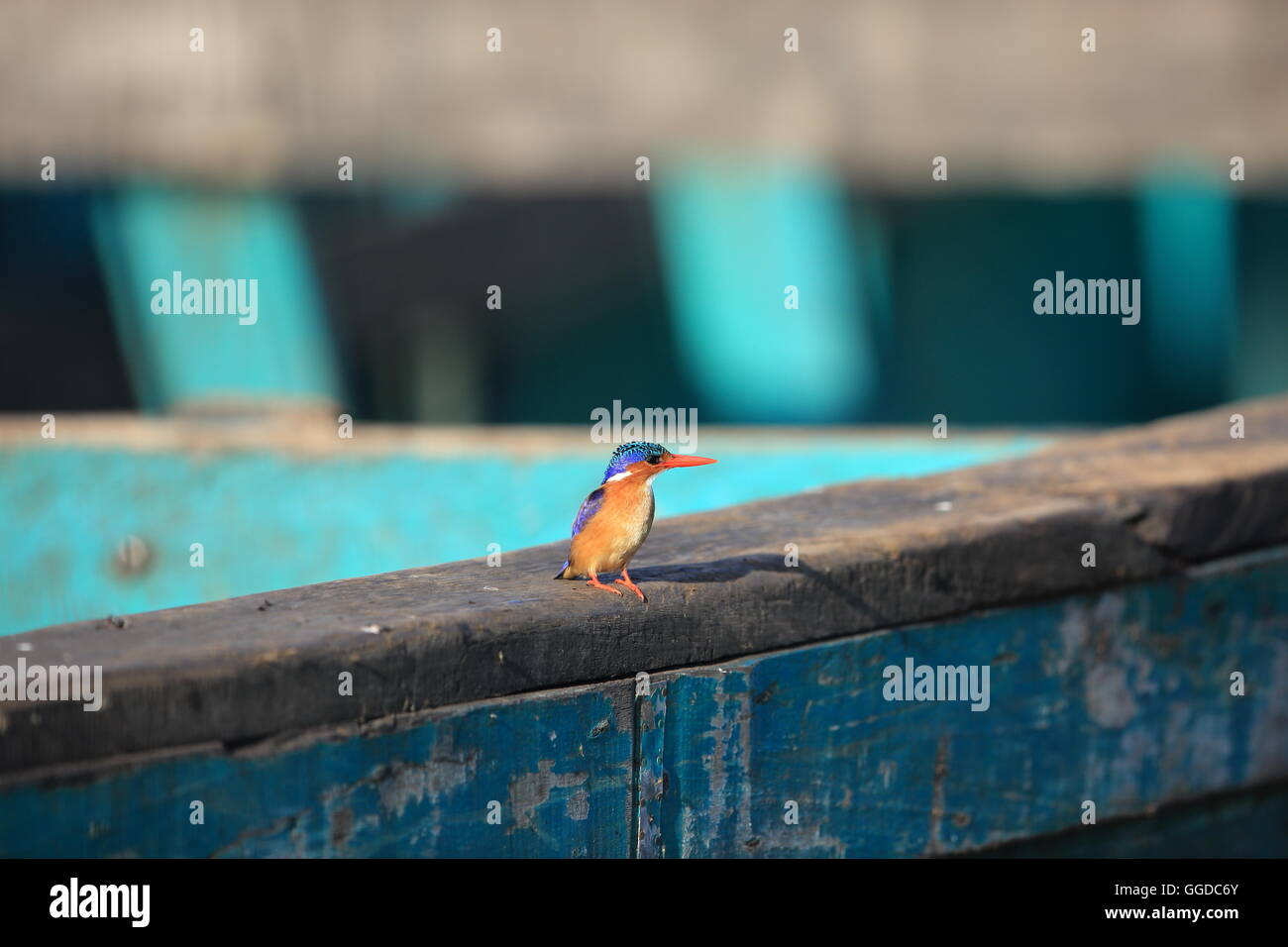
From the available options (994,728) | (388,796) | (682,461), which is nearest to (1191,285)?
(994,728)

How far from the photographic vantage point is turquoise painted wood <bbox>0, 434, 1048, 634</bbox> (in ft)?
15.7

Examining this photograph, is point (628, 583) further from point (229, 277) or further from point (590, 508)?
point (229, 277)

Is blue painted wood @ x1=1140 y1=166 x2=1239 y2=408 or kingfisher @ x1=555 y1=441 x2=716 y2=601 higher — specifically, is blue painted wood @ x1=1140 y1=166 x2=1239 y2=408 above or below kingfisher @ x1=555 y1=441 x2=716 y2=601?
above

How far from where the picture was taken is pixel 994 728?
2637mm

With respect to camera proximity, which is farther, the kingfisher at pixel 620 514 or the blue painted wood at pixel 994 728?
the blue painted wood at pixel 994 728

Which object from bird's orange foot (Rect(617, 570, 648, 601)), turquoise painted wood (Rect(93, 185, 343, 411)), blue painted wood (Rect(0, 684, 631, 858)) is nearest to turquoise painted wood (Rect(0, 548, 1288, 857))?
blue painted wood (Rect(0, 684, 631, 858))

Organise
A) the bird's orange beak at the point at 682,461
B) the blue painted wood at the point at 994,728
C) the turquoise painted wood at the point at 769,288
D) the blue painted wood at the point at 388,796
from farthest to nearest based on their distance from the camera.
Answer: the turquoise painted wood at the point at 769,288 → the blue painted wood at the point at 994,728 → the bird's orange beak at the point at 682,461 → the blue painted wood at the point at 388,796

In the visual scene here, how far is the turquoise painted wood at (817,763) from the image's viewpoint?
5.95ft

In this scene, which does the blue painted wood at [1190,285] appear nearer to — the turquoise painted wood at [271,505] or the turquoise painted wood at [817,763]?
the turquoise painted wood at [271,505]

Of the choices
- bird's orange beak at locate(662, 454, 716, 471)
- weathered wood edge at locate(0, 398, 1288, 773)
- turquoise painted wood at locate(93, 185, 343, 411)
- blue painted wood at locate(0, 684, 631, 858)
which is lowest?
blue painted wood at locate(0, 684, 631, 858)

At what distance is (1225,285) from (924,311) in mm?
1335

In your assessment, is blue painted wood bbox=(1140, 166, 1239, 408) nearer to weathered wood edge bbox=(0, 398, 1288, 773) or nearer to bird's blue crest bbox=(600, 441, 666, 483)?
weathered wood edge bbox=(0, 398, 1288, 773)

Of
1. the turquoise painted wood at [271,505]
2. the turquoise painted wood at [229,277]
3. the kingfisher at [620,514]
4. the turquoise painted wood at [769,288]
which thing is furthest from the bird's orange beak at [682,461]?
the turquoise painted wood at [769,288]

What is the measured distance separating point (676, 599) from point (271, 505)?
120 inches
